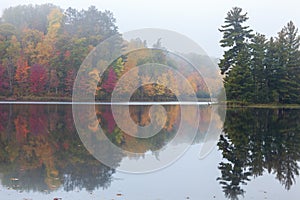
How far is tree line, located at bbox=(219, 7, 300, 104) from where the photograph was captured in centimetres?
3241

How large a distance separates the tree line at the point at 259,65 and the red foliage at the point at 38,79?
21166mm

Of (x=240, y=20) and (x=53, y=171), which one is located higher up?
(x=240, y=20)

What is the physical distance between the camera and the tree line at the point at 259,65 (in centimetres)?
3241

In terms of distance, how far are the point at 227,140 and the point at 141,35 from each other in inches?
304

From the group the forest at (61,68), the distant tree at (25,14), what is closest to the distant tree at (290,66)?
the forest at (61,68)

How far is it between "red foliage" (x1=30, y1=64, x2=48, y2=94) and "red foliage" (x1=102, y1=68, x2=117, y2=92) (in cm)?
792

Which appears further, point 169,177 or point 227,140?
point 227,140

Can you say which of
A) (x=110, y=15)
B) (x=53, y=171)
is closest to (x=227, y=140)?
(x=53, y=171)

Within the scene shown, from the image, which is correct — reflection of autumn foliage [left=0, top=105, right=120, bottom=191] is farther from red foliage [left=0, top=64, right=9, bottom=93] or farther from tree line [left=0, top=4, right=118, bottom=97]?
red foliage [left=0, top=64, right=9, bottom=93]

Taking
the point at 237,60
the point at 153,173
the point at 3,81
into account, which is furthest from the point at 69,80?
the point at 153,173

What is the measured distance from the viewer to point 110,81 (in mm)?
41188

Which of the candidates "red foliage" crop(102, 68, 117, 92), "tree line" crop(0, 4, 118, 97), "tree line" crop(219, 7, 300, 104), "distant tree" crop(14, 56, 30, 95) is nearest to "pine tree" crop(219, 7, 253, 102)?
"tree line" crop(219, 7, 300, 104)

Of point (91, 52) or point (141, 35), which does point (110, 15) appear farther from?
point (141, 35)

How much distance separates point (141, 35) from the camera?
17.3 m
